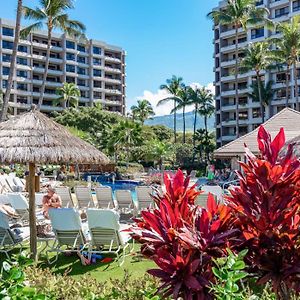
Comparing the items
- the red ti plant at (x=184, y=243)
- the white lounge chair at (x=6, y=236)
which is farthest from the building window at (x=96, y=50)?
the red ti plant at (x=184, y=243)

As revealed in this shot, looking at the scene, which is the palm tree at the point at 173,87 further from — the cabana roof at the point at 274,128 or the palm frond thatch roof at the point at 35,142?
the palm frond thatch roof at the point at 35,142

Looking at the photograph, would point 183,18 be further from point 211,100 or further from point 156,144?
point 211,100

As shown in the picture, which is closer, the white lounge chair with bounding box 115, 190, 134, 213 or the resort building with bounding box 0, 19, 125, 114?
the white lounge chair with bounding box 115, 190, 134, 213

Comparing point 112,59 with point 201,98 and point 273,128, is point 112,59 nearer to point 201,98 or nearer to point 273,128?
point 201,98

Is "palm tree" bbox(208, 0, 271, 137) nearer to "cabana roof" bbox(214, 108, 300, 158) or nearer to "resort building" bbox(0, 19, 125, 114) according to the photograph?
"cabana roof" bbox(214, 108, 300, 158)

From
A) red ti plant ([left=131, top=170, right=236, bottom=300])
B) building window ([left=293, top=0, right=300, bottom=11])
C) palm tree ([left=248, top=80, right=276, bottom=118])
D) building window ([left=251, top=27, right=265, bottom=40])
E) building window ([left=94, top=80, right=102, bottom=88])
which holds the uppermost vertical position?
building window ([left=293, top=0, right=300, bottom=11])

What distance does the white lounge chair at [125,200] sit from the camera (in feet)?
42.1

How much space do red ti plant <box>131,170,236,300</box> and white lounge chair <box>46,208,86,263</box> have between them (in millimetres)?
5485

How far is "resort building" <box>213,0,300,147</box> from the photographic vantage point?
5769cm

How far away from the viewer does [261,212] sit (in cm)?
233

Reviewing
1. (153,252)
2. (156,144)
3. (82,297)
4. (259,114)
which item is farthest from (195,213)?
(259,114)

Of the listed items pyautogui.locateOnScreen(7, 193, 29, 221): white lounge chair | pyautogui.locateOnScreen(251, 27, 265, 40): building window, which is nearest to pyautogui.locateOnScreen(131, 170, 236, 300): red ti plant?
pyautogui.locateOnScreen(7, 193, 29, 221): white lounge chair

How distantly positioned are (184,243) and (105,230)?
19.0 ft

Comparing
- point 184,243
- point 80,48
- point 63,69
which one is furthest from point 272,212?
point 80,48
